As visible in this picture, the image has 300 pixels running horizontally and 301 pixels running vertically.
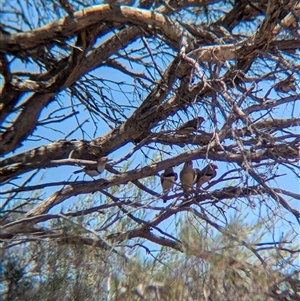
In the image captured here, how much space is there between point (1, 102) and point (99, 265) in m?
1.29

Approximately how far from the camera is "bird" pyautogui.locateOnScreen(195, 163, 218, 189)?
5258 mm

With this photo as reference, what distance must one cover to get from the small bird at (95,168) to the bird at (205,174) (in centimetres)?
111

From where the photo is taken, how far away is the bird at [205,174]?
17.3 ft

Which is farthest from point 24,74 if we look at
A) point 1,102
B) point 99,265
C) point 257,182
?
point 257,182

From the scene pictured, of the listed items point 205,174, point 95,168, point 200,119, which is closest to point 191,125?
point 200,119

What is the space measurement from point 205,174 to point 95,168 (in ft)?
3.95

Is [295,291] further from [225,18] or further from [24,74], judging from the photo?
[225,18]

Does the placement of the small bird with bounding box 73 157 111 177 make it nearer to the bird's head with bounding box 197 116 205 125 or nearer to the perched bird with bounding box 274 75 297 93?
the bird's head with bounding box 197 116 205 125

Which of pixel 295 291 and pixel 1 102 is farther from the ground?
pixel 1 102

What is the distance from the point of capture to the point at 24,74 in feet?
14.3

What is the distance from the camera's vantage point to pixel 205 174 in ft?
17.4

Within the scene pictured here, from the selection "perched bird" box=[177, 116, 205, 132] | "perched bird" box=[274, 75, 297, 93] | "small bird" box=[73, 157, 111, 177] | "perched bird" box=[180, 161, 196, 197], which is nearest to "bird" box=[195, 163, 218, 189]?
"perched bird" box=[180, 161, 196, 197]

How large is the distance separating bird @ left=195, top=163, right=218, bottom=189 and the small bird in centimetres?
111

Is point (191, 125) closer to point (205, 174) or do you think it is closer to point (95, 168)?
point (205, 174)
